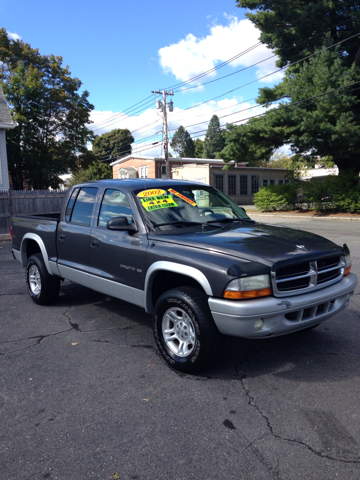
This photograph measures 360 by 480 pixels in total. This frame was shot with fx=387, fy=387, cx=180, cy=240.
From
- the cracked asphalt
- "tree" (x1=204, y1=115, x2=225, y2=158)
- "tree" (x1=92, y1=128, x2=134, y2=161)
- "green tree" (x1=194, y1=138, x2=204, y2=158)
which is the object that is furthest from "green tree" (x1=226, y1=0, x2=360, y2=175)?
"green tree" (x1=194, y1=138, x2=204, y2=158)

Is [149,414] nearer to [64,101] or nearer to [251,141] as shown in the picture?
[251,141]

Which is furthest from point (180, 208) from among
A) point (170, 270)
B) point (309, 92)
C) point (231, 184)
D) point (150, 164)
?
point (150, 164)

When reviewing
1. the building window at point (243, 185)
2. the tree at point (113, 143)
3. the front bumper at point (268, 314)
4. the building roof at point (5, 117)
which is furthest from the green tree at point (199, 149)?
the front bumper at point (268, 314)

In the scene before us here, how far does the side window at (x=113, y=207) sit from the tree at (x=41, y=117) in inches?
960

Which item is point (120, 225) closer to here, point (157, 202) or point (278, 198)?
point (157, 202)

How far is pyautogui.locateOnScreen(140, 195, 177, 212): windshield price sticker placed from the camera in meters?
4.30

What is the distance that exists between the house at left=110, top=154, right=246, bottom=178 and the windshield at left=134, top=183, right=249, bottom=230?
3614cm

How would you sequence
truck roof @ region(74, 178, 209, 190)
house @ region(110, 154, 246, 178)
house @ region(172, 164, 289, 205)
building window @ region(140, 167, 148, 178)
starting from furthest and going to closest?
building window @ region(140, 167, 148, 178) → house @ region(110, 154, 246, 178) → house @ region(172, 164, 289, 205) → truck roof @ region(74, 178, 209, 190)

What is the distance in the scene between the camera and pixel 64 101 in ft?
95.9

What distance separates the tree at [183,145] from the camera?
90.6 meters

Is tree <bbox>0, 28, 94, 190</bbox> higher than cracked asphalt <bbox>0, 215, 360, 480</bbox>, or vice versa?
tree <bbox>0, 28, 94, 190</bbox>

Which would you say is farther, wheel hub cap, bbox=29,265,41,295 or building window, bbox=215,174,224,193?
building window, bbox=215,174,224,193

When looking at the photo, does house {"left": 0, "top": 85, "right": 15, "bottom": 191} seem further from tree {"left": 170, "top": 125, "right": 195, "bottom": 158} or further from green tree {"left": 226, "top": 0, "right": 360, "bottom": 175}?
tree {"left": 170, "top": 125, "right": 195, "bottom": 158}

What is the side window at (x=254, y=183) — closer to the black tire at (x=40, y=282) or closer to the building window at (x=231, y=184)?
the building window at (x=231, y=184)
